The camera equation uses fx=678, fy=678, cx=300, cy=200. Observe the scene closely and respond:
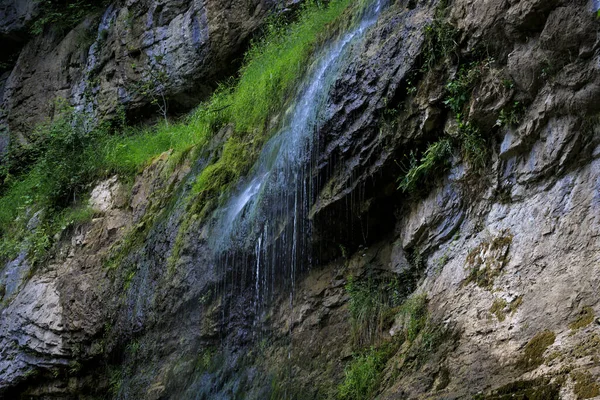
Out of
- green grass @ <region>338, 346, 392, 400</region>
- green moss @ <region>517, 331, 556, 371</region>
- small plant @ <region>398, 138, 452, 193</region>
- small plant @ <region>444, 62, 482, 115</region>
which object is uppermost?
small plant @ <region>444, 62, 482, 115</region>

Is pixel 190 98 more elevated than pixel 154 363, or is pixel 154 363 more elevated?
pixel 190 98

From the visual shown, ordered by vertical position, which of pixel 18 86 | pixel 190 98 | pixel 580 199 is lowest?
pixel 580 199

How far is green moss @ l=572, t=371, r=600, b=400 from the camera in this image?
137 inches

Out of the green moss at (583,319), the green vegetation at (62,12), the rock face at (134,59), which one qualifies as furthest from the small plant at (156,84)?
the green moss at (583,319)

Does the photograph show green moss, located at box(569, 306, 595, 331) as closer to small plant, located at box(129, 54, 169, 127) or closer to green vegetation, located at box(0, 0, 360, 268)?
green vegetation, located at box(0, 0, 360, 268)

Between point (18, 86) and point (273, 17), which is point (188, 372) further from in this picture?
point (18, 86)

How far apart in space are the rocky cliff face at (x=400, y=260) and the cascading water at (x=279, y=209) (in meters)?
0.15

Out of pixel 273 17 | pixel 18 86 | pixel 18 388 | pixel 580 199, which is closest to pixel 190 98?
pixel 273 17

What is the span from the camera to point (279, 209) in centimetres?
707

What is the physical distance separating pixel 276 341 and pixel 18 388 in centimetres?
436

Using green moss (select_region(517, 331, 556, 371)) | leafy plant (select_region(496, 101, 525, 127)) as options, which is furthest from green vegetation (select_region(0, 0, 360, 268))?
green moss (select_region(517, 331, 556, 371))

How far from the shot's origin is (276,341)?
689 cm

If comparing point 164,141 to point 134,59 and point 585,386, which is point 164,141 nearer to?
point 134,59

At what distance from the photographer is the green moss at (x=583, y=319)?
13.2 ft
